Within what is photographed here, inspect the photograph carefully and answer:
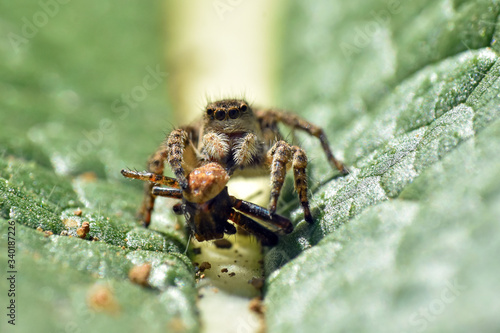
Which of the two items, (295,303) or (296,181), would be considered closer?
(295,303)

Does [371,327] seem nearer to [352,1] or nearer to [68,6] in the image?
[352,1]

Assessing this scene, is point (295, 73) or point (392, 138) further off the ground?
point (295, 73)

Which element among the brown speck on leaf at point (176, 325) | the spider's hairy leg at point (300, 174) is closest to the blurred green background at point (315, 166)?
the brown speck on leaf at point (176, 325)

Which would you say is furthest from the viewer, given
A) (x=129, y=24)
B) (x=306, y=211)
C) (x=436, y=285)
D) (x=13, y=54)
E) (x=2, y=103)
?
(x=129, y=24)

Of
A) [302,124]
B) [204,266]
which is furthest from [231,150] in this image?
[204,266]

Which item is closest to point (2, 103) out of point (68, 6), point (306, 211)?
point (68, 6)

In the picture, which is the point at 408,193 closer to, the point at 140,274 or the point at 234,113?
the point at 140,274

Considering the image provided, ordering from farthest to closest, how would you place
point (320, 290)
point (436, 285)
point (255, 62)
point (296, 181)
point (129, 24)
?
point (129, 24) < point (255, 62) < point (296, 181) < point (320, 290) < point (436, 285)

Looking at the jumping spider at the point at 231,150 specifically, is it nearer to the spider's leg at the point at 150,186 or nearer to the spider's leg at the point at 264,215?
the spider's leg at the point at 150,186
